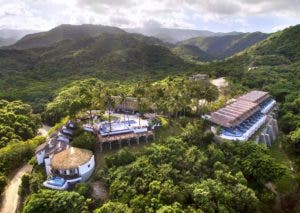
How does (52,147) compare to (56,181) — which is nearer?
(56,181)

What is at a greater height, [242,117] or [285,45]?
[285,45]

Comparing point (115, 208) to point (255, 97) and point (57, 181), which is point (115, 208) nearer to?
point (57, 181)

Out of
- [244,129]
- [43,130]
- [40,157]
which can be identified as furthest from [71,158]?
[43,130]

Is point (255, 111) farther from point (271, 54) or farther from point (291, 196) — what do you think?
point (271, 54)

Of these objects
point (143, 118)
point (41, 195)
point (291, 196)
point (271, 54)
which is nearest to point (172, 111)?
point (143, 118)

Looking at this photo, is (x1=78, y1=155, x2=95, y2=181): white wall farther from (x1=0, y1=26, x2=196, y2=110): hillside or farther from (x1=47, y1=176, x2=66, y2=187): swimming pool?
(x1=0, y1=26, x2=196, y2=110): hillside

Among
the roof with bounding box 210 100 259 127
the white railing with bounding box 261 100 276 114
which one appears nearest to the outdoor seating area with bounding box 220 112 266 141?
the roof with bounding box 210 100 259 127

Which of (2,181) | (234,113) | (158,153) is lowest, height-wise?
(2,181)
